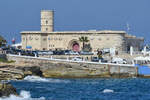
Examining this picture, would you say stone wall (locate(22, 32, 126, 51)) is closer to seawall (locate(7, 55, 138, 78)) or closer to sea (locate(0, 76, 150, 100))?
seawall (locate(7, 55, 138, 78))

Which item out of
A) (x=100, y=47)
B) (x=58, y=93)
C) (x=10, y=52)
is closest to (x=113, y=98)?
(x=58, y=93)

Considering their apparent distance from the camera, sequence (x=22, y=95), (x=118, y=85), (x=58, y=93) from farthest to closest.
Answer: (x=118, y=85)
(x=58, y=93)
(x=22, y=95)

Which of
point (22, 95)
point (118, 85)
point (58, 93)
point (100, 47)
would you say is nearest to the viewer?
point (22, 95)

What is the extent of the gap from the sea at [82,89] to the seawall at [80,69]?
3.48 m

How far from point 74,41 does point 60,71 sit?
37878 millimetres

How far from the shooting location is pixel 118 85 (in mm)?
74438

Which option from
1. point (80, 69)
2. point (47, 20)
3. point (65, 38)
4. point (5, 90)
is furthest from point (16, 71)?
point (47, 20)

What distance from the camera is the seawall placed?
285 ft

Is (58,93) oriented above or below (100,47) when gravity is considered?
below

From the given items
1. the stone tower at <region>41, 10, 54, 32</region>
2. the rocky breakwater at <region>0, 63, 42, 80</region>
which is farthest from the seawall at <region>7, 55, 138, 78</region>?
the stone tower at <region>41, 10, 54, 32</region>

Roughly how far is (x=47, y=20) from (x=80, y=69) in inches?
1759

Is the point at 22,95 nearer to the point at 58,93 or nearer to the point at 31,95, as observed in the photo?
the point at 31,95

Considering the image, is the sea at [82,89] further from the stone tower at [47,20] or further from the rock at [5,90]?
the stone tower at [47,20]

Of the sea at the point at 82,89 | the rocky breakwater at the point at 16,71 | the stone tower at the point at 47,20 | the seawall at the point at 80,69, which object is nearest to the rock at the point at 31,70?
the rocky breakwater at the point at 16,71
